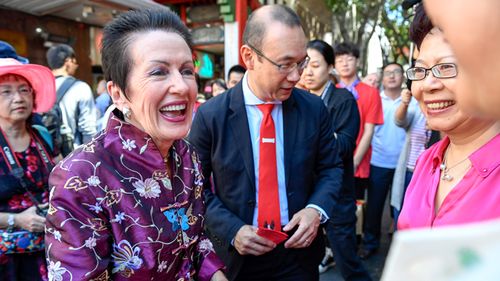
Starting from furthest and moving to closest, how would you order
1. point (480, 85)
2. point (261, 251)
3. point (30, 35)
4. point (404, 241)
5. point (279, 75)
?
1. point (30, 35)
2. point (279, 75)
3. point (261, 251)
4. point (480, 85)
5. point (404, 241)

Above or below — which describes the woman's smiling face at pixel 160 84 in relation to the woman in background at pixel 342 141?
above

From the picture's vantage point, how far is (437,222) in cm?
117

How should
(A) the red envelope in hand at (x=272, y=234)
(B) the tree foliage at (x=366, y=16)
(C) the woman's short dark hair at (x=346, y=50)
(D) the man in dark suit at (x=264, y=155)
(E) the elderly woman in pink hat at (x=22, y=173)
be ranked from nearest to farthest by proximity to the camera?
1. (A) the red envelope in hand at (x=272, y=234)
2. (D) the man in dark suit at (x=264, y=155)
3. (E) the elderly woman in pink hat at (x=22, y=173)
4. (C) the woman's short dark hair at (x=346, y=50)
5. (B) the tree foliage at (x=366, y=16)

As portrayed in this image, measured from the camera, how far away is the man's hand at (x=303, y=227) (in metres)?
1.78

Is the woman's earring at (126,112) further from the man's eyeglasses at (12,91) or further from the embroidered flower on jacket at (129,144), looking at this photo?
the man's eyeglasses at (12,91)

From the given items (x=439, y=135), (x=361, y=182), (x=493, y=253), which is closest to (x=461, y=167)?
(x=493, y=253)

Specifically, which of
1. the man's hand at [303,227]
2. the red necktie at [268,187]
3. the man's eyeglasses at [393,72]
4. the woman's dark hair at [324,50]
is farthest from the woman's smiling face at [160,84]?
the man's eyeglasses at [393,72]

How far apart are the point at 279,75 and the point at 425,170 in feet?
2.81

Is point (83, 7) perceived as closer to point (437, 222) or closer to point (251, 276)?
point (251, 276)

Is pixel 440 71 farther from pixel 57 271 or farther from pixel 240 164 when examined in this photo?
pixel 57 271

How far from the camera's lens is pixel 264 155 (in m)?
1.95

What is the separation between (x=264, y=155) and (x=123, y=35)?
37.5 inches

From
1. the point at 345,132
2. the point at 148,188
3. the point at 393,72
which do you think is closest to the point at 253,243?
the point at 148,188

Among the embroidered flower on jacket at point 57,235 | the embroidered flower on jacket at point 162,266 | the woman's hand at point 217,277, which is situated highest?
the embroidered flower on jacket at point 57,235
